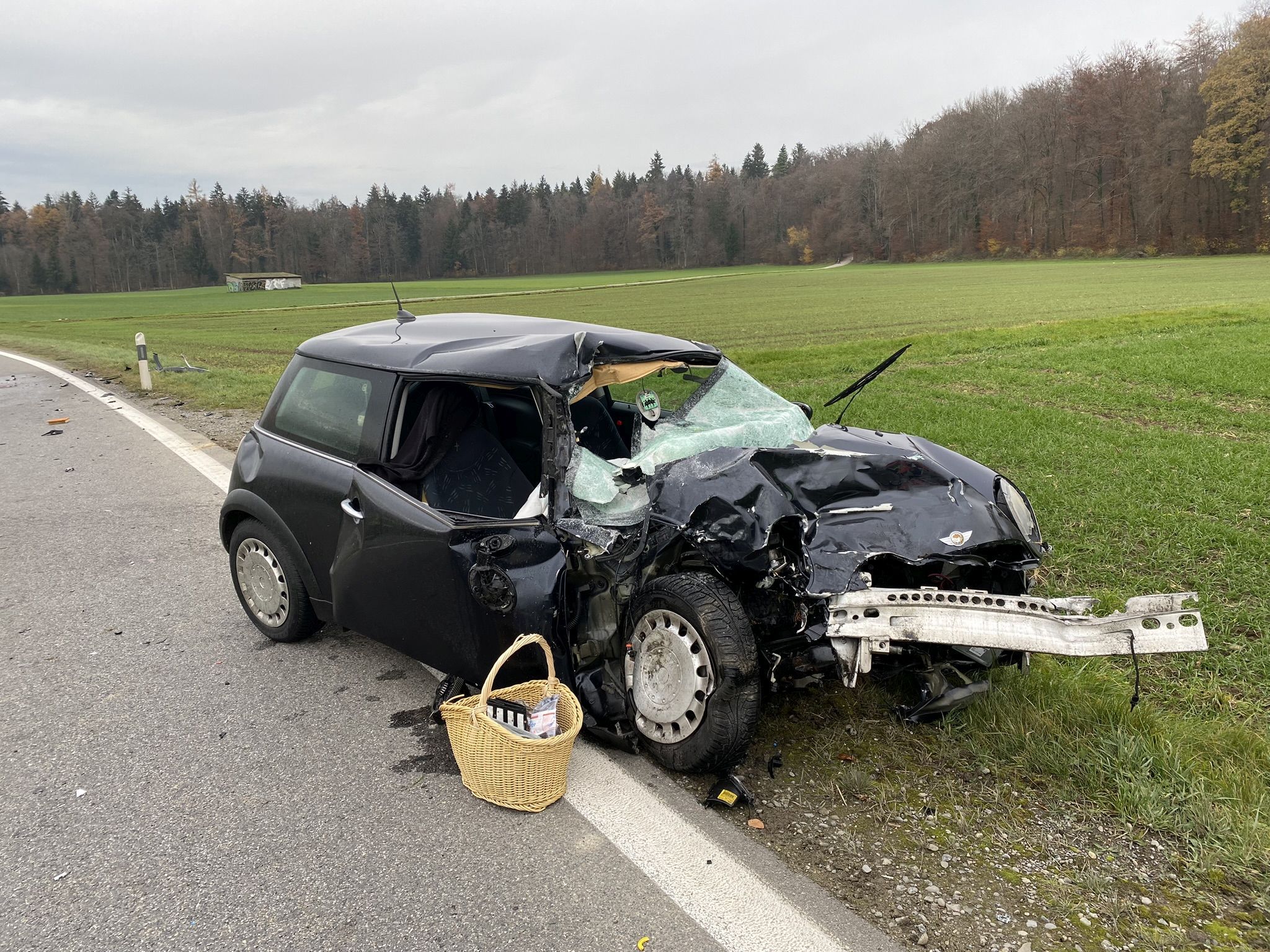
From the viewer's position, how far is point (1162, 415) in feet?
31.8

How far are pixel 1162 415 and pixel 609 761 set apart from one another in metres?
8.79

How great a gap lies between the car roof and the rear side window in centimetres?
7

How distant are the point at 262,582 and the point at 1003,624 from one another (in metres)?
3.70

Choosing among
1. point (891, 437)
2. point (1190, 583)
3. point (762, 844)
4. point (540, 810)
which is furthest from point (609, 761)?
point (1190, 583)

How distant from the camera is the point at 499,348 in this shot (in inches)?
152

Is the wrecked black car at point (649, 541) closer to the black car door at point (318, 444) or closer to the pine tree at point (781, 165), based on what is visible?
the black car door at point (318, 444)

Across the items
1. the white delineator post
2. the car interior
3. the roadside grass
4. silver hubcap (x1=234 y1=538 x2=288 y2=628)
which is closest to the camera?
the car interior

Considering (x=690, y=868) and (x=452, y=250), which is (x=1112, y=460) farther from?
(x=452, y=250)

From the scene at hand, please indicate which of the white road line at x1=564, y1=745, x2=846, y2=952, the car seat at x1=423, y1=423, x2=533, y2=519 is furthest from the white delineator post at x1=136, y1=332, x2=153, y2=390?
the white road line at x1=564, y1=745, x2=846, y2=952

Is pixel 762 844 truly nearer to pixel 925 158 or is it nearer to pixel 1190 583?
pixel 1190 583

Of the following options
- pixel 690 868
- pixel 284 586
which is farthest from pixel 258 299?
pixel 690 868

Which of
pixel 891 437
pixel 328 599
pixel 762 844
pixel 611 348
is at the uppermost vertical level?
pixel 611 348

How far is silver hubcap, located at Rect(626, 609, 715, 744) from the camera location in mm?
3191

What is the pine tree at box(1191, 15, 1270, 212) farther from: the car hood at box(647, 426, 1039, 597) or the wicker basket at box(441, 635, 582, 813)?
the wicker basket at box(441, 635, 582, 813)
